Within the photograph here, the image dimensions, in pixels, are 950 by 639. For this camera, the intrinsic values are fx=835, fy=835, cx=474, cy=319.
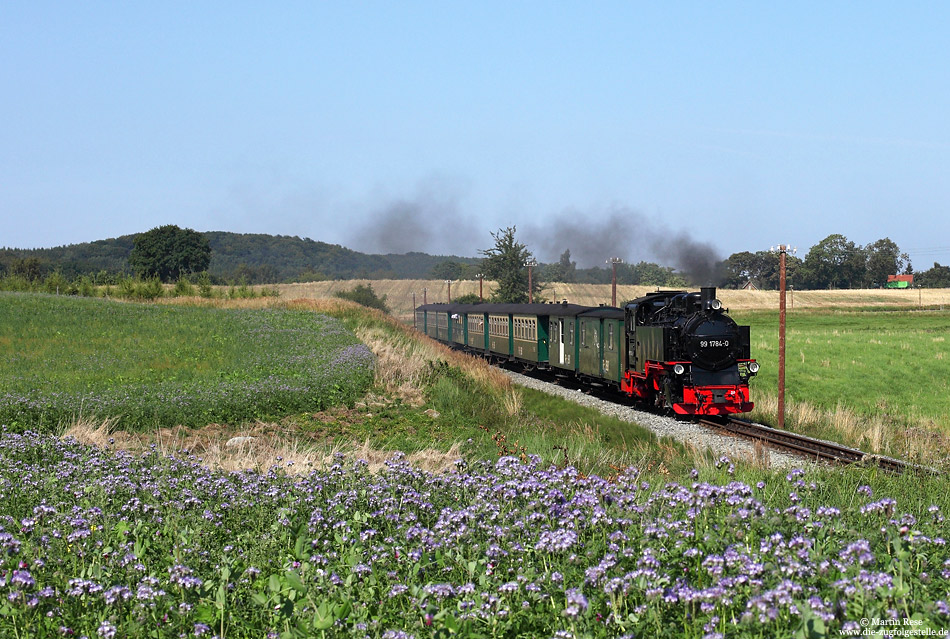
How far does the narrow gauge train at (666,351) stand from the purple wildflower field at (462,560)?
15450mm

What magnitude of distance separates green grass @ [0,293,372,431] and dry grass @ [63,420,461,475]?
952 mm

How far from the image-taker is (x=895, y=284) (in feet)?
533

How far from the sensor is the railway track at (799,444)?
52.5 ft

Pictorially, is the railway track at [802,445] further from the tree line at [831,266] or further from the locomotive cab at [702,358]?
the tree line at [831,266]

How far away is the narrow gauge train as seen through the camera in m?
23.6

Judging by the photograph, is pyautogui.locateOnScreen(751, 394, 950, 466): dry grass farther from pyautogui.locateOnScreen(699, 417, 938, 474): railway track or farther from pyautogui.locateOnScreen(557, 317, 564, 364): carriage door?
pyautogui.locateOnScreen(557, 317, 564, 364): carriage door

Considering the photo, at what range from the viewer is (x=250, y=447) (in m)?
14.1

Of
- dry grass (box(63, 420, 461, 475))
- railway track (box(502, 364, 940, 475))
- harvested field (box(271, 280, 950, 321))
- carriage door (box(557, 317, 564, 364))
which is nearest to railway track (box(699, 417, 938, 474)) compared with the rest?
railway track (box(502, 364, 940, 475))

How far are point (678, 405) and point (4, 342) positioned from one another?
28.2 metres

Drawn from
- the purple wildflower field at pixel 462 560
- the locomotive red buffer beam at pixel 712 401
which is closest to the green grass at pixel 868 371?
the locomotive red buffer beam at pixel 712 401

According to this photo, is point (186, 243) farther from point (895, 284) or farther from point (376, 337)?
point (895, 284)

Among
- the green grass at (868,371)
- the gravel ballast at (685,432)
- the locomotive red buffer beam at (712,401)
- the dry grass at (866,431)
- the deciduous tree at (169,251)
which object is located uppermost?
the deciduous tree at (169,251)

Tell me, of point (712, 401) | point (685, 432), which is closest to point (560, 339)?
point (712, 401)

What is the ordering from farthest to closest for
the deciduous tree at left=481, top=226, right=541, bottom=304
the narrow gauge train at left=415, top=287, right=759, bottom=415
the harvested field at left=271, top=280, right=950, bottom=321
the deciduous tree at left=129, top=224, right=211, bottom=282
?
the deciduous tree at left=129, top=224, right=211, bottom=282 → the harvested field at left=271, top=280, right=950, bottom=321 → the deciduous tree at left=481, top=226, right=541, bottom=304 → the narrow gauge train at left=415, top=287, right=759, bottom=415
